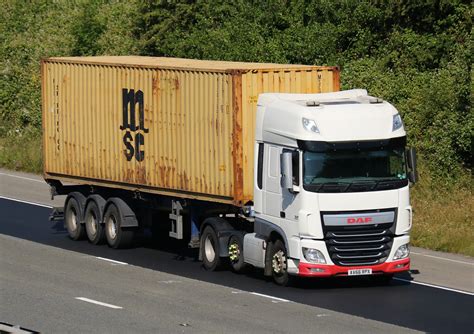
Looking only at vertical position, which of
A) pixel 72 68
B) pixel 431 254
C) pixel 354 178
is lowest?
pixel 431 254

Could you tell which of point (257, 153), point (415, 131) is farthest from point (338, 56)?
point (257, 153)

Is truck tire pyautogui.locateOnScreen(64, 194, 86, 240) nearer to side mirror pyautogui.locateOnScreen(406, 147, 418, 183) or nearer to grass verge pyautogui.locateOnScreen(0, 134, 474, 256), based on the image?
grass verge pyautogui.locateOnScreen(0, 134, 474, 256)

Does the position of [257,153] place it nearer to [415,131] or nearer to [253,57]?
[415,131]

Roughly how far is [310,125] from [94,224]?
27.7 ft

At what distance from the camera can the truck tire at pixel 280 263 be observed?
74.8ft

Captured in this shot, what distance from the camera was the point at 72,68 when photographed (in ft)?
94.7

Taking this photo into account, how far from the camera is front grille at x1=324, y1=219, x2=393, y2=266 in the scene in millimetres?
22156

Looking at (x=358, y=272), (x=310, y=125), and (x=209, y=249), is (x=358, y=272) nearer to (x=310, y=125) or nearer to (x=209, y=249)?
(x=310, y=125)

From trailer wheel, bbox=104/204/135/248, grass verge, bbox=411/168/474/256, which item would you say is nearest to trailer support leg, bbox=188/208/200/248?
trailer wheel, bbox=104/204/135/248

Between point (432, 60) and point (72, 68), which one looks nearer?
point (72, 68)

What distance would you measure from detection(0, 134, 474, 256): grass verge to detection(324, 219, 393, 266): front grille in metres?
5.07

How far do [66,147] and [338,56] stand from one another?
49.3ft

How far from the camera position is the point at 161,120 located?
26094mm

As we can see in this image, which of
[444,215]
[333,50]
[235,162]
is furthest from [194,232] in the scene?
[333,50]
